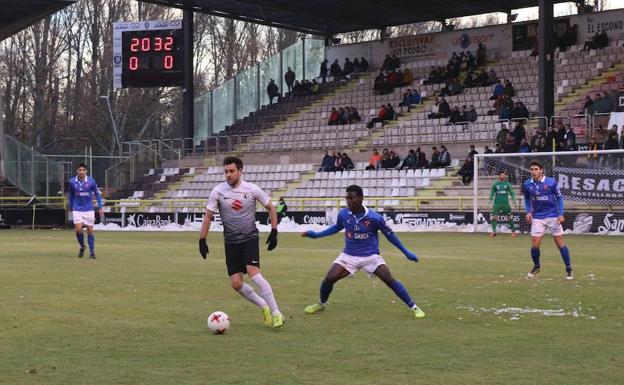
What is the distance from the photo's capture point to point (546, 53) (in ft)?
126

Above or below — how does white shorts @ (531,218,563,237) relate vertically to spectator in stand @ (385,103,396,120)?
below

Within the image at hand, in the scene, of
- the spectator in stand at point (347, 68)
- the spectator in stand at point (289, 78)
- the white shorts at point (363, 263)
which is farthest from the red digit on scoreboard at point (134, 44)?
the white shorts at point (363, 263)

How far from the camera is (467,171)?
3791 cm

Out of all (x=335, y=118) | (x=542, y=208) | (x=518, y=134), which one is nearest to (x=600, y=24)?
(x=518, y=134)

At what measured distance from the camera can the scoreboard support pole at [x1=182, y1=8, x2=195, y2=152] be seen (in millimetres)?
47469

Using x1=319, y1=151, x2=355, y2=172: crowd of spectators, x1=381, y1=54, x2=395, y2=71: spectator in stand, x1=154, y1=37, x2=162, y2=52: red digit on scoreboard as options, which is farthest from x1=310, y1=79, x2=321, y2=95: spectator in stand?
x1=154, y1=37, x2=162, y2=52: red digit on scoreboard

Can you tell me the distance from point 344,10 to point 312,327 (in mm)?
40152

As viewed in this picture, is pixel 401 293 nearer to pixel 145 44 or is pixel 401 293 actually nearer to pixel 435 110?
pixel 435 110

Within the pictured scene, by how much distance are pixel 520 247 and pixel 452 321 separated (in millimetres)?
14798

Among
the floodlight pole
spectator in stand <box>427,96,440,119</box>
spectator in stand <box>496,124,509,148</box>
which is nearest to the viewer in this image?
spectator in stand <box>496,124,509,148</box>

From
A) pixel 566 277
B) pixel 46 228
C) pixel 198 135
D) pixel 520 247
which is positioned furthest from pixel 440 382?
pixel 198 135

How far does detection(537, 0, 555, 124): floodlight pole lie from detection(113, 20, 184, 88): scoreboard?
15.1 metres

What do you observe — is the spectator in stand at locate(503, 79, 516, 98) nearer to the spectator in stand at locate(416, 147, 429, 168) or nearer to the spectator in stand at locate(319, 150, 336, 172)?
the spectator in stand at locate(416, 147, 429, 168)

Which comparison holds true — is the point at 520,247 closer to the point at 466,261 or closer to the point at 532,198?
the point at 466,261
